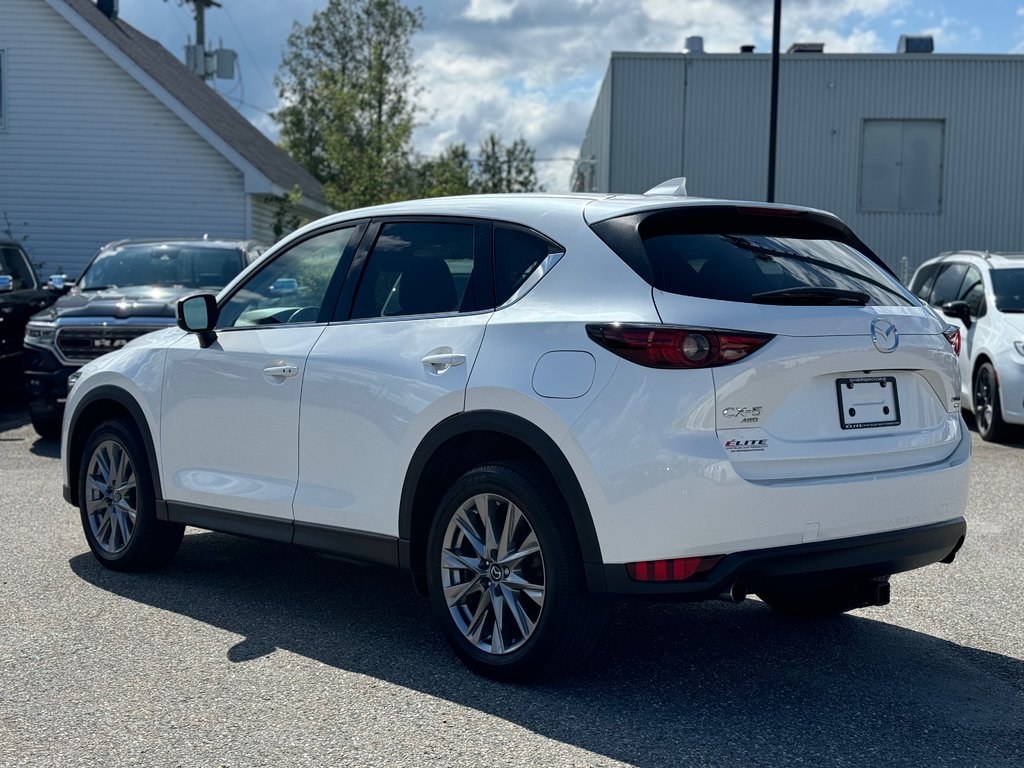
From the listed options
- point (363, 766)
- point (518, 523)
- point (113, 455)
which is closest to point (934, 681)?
point (518, 523)

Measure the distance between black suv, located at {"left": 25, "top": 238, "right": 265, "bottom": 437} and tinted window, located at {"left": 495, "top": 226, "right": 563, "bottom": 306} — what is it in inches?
263

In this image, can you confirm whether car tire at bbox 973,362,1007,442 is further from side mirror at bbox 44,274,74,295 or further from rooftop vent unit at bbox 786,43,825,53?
rooftop vent unit at bbox 786,43,825,53

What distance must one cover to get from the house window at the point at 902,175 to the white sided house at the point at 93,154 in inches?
501

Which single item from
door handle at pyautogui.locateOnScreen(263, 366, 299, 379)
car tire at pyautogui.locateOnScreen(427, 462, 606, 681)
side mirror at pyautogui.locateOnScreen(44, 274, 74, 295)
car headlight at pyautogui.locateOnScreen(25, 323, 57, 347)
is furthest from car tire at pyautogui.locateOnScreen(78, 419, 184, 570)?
side mirror at pyautogui.locateOnScreen(44, 274, 74, 295)

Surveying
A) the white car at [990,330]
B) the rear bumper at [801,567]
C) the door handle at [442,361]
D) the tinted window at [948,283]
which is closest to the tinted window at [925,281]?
the tinted window at [948,283]

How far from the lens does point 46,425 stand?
11555mm

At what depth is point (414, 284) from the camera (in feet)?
17.2

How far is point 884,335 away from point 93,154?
22.5 metres

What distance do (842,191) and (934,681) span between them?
24.6 meters

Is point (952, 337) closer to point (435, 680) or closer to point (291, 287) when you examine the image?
point (435, 680)

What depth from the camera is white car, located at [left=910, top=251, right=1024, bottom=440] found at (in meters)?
11.7

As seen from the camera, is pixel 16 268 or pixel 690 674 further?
pixel 16 268

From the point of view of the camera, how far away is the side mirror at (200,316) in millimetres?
5996

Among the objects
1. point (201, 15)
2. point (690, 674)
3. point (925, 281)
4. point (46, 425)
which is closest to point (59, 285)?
point (46, 425)
